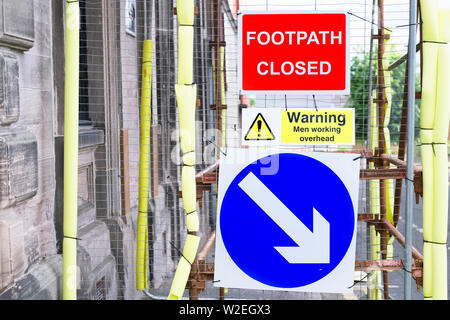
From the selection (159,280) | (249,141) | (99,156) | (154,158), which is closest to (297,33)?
(249,141)

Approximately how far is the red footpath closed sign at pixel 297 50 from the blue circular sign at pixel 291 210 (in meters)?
0.45

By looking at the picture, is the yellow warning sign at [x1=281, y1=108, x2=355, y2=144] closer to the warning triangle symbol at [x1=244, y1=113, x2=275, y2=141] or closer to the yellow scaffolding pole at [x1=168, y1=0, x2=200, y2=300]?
the warning triangle symbol at [x1=244, y1=113, x2=275, y2=141]

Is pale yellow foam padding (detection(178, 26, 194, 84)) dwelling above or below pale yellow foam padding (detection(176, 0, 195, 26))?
below

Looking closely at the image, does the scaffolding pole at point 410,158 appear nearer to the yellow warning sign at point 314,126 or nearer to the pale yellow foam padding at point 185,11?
the yellow warning sign at point 314,126

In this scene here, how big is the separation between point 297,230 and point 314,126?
92 cm

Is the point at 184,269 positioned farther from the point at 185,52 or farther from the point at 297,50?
the point at 297,50

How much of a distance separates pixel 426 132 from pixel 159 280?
16.9ft

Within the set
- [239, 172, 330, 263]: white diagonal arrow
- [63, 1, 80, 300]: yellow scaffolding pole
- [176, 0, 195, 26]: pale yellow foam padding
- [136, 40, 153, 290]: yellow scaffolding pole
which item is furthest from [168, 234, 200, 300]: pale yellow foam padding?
[136, 40, 153, 290]: yellow scaffolding pole

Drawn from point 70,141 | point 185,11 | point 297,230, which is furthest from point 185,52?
point 297,230

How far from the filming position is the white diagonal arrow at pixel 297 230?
3.50 metres

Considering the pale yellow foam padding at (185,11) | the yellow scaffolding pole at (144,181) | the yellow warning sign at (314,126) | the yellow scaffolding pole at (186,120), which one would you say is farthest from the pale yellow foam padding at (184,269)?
the yellow scaffolding pole at (144,181)

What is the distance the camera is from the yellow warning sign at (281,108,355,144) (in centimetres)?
400

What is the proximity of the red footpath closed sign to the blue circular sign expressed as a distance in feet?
1.48
